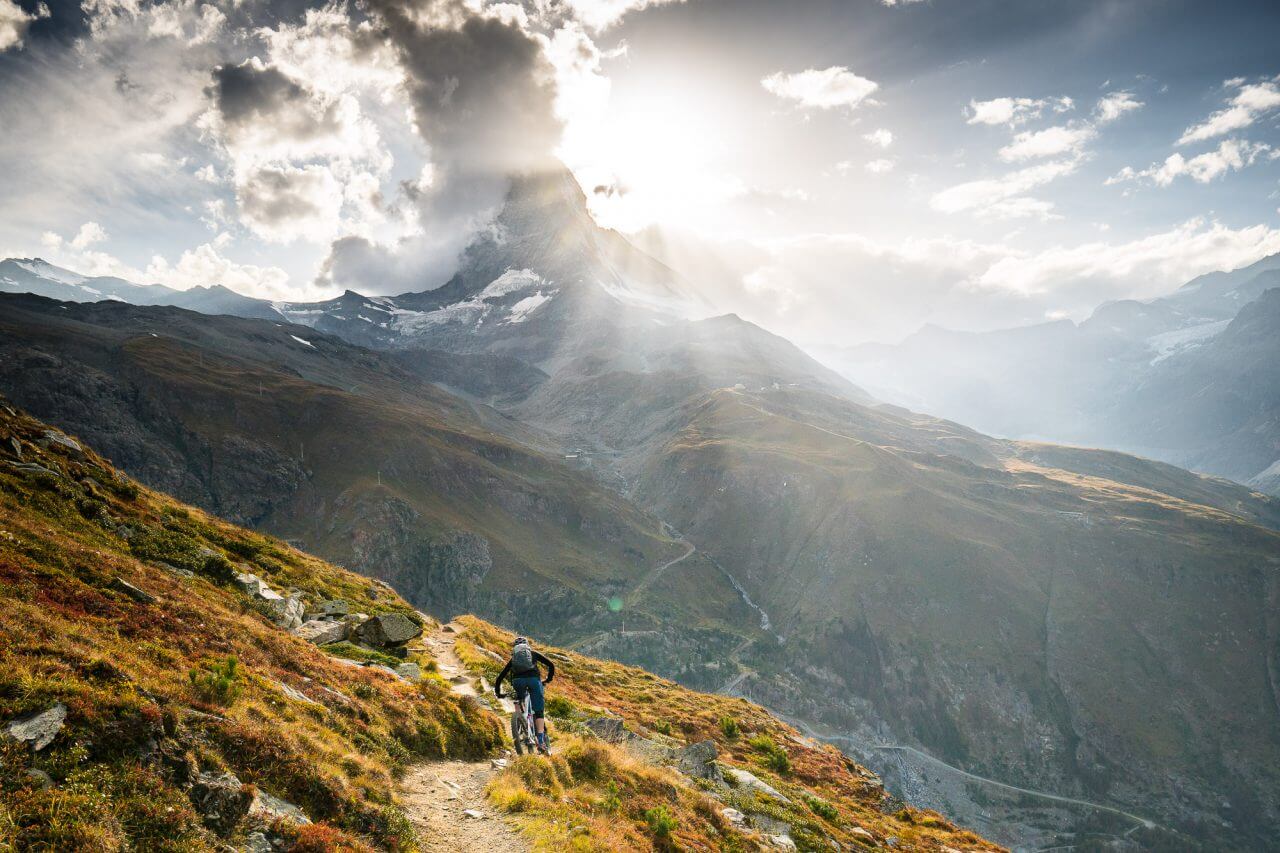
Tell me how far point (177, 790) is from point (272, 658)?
8.08 meters

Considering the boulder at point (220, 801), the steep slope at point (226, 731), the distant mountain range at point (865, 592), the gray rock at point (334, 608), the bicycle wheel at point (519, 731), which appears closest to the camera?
the steep slope at point (226, 731)

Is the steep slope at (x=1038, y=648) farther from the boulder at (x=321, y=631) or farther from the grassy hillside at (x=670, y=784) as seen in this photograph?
the boulder at (x=321, y=631)

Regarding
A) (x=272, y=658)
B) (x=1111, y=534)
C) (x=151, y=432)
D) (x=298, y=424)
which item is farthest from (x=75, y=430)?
(x=1111, y=534)


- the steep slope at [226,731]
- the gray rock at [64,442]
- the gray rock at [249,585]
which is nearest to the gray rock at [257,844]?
the steep slope at [226,731]

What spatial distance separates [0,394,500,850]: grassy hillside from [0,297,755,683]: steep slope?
122 metres

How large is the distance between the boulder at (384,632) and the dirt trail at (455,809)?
10.4m

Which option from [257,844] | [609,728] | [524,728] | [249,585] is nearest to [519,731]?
[524,728]

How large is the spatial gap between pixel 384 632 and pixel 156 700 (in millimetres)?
16870

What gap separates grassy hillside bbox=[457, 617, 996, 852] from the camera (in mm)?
14406

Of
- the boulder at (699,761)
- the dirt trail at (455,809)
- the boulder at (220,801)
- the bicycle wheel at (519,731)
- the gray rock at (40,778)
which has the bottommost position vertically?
the boulder at (699,761)

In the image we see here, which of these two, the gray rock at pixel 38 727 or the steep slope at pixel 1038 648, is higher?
the gray rock at pixel 38 727

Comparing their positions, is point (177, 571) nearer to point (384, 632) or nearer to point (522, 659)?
point (384, 632)

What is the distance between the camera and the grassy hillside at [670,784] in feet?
47.3

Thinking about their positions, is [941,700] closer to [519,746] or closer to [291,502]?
[519,746]
